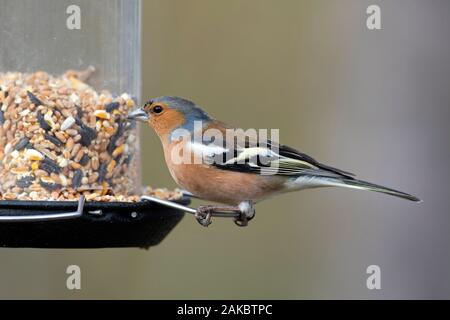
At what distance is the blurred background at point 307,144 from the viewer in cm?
973

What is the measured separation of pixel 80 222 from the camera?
5738 mm

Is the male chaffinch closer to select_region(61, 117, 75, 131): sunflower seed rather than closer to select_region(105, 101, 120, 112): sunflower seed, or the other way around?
select_region(105, 101, 120, 112): sunflower seed

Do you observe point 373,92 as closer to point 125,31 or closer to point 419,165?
point 419,165

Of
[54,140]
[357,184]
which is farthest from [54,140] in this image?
[357,184]

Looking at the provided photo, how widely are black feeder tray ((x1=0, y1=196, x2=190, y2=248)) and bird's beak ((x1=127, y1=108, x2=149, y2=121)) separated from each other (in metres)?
0.89

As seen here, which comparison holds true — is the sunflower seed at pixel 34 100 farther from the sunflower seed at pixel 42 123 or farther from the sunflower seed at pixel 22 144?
the sunflower seed at pixel 22 144

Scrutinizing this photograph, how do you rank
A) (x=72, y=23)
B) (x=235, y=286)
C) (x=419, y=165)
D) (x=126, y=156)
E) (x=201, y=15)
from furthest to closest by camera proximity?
(x=201, y=15) < (x=235, y=286) < (x=419, y=165) < (x=126, y=156) < (x=72, y=23)

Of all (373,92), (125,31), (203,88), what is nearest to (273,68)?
(203,88)

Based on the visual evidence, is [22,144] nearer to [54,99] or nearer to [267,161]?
[54,99]

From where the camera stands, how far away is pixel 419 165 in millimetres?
9812

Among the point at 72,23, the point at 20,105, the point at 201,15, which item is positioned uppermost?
the point at 201,15

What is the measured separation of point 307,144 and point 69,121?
747cm

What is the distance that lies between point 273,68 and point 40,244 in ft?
27.7

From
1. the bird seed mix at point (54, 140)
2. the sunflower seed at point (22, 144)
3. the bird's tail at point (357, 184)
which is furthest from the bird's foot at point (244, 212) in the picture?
the sunflower seed at point (22, 144)
